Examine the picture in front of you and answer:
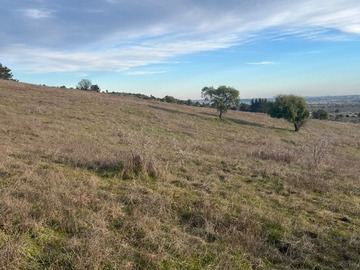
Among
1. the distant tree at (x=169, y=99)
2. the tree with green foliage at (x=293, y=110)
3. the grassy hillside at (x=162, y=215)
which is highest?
the distant tree at (x=169, y=99)

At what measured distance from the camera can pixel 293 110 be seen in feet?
150

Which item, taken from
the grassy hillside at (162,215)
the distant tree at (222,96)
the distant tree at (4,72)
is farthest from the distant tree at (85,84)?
the grassy hillside at (162,215)

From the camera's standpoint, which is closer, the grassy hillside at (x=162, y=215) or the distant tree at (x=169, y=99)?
the grassy hillside at (x=162, y=215)

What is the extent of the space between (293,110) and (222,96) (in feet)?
31.8

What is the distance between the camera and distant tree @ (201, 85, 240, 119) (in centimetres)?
4684

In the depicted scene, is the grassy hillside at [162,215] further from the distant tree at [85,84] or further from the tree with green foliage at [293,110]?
the distant tree at [85,84]

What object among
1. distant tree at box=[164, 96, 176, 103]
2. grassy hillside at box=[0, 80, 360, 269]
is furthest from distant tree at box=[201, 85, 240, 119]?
grassy hillside at box=[0, 80, 360, 269]

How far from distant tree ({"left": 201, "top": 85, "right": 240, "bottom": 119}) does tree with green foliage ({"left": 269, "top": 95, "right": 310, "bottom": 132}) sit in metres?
6.08

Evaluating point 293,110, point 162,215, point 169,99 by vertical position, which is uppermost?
point 169,99

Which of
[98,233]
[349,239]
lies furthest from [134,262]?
[349,239]

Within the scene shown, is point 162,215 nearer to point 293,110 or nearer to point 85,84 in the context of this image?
point 293,110

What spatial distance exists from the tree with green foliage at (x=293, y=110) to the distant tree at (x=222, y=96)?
6.08 meters

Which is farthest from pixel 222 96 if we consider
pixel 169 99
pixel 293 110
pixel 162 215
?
pixel 162 215

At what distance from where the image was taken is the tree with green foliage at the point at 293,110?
45.9 m
